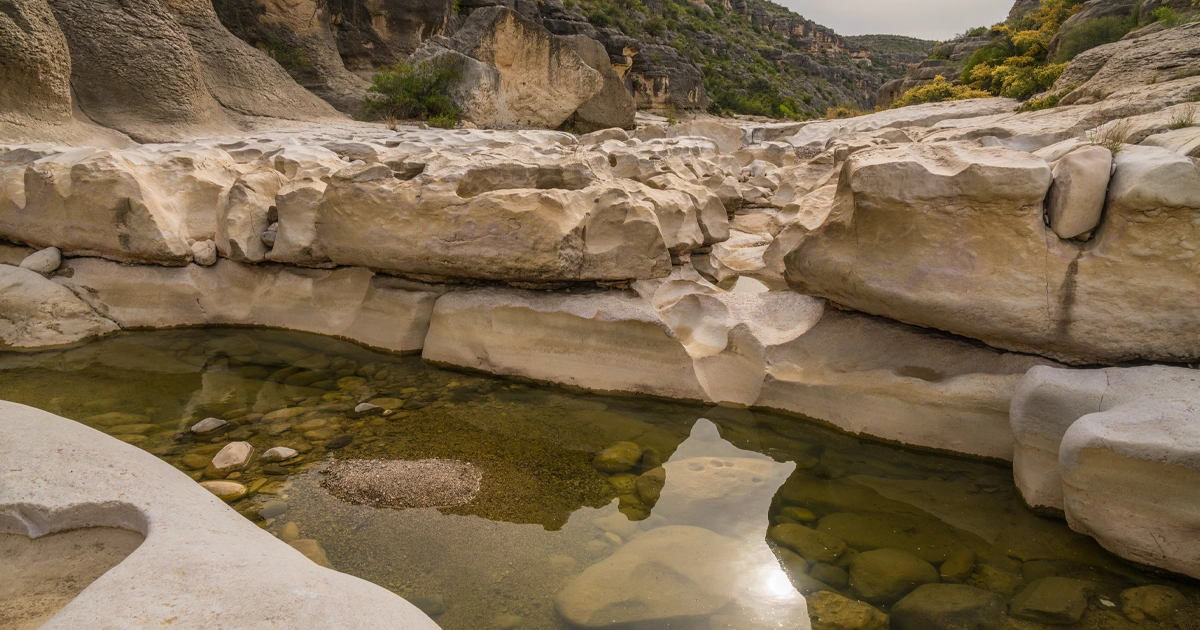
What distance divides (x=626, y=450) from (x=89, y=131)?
25.2 feet

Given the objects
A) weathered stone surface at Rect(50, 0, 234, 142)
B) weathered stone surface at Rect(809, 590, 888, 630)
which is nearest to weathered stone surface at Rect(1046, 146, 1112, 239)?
weathered stone surface at Rect(809, 590, 888, 630)

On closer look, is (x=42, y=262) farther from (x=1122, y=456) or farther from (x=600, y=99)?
(x=600, y=99)

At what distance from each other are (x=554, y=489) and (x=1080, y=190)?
268cm

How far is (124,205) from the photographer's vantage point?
4.65 meters

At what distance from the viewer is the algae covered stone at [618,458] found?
3.14 metres

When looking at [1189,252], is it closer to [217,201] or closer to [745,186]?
[217,201]

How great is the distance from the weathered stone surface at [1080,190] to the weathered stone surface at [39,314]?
5.94 meters

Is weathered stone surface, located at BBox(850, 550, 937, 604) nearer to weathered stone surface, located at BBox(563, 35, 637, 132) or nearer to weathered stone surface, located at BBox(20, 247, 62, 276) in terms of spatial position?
weathered stone surface, located at BBox(20, 247, 62, 276)

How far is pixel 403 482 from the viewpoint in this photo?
2.96m

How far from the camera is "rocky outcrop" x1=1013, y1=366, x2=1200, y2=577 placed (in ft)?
7.45

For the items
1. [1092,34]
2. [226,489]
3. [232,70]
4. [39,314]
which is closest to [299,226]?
[39,314]

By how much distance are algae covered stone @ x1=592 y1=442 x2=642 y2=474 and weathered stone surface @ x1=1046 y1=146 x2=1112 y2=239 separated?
87.1 inches

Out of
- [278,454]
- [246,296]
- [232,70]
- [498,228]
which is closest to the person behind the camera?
[278,454]

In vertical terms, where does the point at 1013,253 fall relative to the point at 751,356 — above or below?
above
